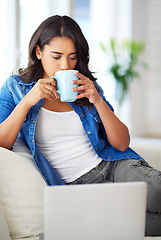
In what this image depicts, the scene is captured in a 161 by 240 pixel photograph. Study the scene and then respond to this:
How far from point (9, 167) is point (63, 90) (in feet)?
1.15

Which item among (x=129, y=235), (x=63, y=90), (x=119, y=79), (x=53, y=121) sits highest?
(x=63, y=90)

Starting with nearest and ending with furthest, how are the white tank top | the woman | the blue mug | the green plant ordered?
the blue mug
the woman
the white tank top
the green plant

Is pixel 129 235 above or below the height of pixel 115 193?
below

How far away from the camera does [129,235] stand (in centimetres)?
97

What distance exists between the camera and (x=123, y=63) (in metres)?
4.86

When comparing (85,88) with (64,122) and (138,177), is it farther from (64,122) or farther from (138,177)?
(138,177)

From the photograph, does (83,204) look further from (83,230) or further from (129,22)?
(129,22)

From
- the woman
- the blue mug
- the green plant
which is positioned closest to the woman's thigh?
the woman

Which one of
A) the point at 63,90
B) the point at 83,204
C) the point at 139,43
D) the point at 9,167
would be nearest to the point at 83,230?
the point at 83,204

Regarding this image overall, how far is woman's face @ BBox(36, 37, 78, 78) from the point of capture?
1.49m

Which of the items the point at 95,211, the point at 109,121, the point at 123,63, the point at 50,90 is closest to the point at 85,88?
the point at 50,90

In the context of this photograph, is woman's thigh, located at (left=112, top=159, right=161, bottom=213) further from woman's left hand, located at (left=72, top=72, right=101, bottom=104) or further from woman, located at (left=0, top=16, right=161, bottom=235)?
woman's left hand, located at (left=72, top=72, right=101, bottom=104)

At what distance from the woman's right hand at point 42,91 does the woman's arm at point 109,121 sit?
11 cm

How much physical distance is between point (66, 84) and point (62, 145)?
1.14 feet
